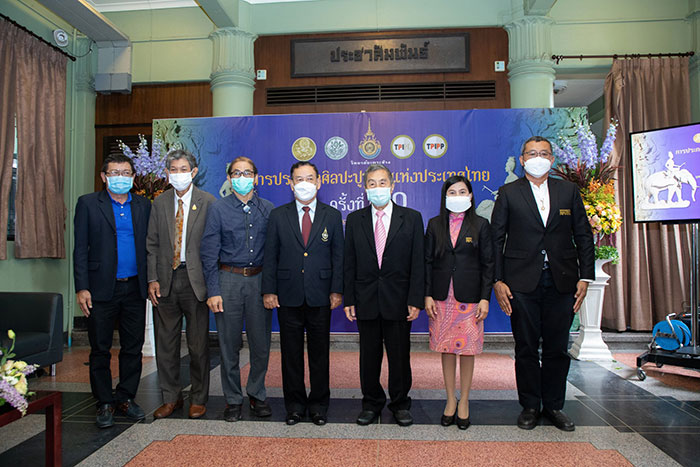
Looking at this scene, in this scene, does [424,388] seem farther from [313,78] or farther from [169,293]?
[313,78]

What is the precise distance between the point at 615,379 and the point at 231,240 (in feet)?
10.3

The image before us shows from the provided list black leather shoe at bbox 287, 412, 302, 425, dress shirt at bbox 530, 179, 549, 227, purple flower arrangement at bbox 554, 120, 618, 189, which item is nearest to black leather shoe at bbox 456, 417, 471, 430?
black leather shoe at bbox 287, 412, 302, 425

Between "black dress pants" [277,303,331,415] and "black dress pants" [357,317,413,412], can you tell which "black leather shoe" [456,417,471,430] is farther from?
"black dress pants" [277,303,331,415]

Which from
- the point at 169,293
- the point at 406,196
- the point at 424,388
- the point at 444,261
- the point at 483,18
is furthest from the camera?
the point at 483,18

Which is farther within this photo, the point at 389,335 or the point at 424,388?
the point at 424,388

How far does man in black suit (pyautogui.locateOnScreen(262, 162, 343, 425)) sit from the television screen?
2788mm

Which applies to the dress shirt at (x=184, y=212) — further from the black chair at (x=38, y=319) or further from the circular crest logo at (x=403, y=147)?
the circular crest logo at (x=403, y=147)

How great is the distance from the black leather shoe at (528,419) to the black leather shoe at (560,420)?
7 centimetres

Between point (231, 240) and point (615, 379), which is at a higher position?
point (231, 240)

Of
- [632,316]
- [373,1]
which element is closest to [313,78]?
[373,1]

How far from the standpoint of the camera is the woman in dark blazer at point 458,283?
2.56m

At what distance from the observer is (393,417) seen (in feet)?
9.00

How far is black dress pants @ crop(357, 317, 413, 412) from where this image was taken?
2.65m

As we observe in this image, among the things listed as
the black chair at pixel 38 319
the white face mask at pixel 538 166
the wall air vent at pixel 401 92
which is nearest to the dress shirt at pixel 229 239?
the black chair at pixel 38 319
